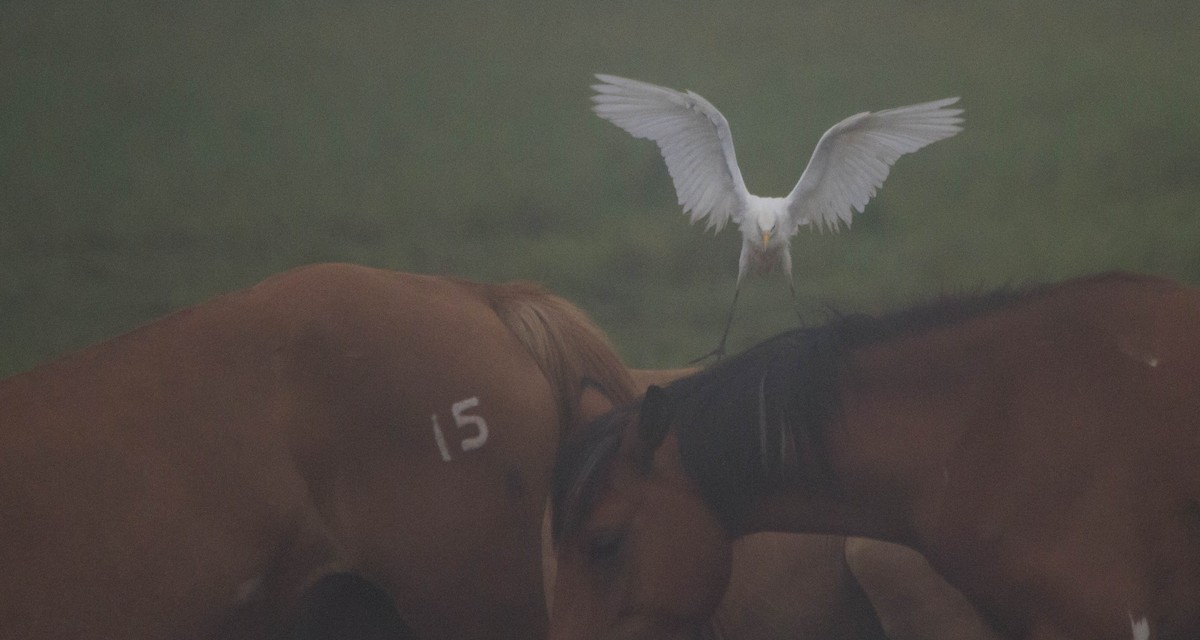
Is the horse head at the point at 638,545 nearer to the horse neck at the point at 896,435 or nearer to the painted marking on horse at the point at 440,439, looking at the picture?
the horse neck at the point at 896,435

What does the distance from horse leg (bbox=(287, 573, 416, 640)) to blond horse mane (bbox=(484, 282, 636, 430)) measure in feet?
1.40

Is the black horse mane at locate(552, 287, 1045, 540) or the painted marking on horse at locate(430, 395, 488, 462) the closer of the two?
the black horse mane at locate(552, 287, 1045, 540)

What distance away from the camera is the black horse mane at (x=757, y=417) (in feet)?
5.16

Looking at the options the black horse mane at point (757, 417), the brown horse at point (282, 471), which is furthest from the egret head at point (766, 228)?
the black horse mane at point (757, 417)

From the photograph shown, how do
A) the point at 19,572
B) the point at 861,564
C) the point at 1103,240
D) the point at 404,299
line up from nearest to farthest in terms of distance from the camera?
1. the point at 19,572
2. the point at 404,299
3. the point at 861,564
4. the point at 1103,240

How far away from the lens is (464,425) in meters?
1.80

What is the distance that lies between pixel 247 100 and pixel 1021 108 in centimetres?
209

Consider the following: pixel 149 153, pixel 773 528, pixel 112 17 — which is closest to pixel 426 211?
pixel 149 153

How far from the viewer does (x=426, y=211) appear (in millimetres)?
3059

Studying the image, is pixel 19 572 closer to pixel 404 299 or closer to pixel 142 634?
pixel 142 634

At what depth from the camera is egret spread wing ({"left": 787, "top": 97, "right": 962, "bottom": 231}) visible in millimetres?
2828

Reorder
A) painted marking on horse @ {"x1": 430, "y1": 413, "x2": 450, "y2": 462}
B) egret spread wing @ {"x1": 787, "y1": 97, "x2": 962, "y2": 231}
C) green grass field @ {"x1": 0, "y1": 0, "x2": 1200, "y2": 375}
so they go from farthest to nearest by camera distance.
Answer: green grass field @ {"x1": 0, "y1": 0, "x2": 1200, "y2": 375} → egret spread wing @ {"x1": 787, "y1": 97, "x2": 962, "y2": 231} → painted marking on horse @ {"x1": 430, "y1": 413, "x2": 450, "y2": 462}

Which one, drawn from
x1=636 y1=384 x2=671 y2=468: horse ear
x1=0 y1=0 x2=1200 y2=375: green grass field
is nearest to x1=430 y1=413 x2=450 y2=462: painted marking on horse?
x1=636 y1=384 x2=671 y2=468: horse ear

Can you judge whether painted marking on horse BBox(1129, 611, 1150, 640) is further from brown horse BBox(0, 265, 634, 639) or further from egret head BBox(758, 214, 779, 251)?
egret head BBox(758, 214, 779, 251)
